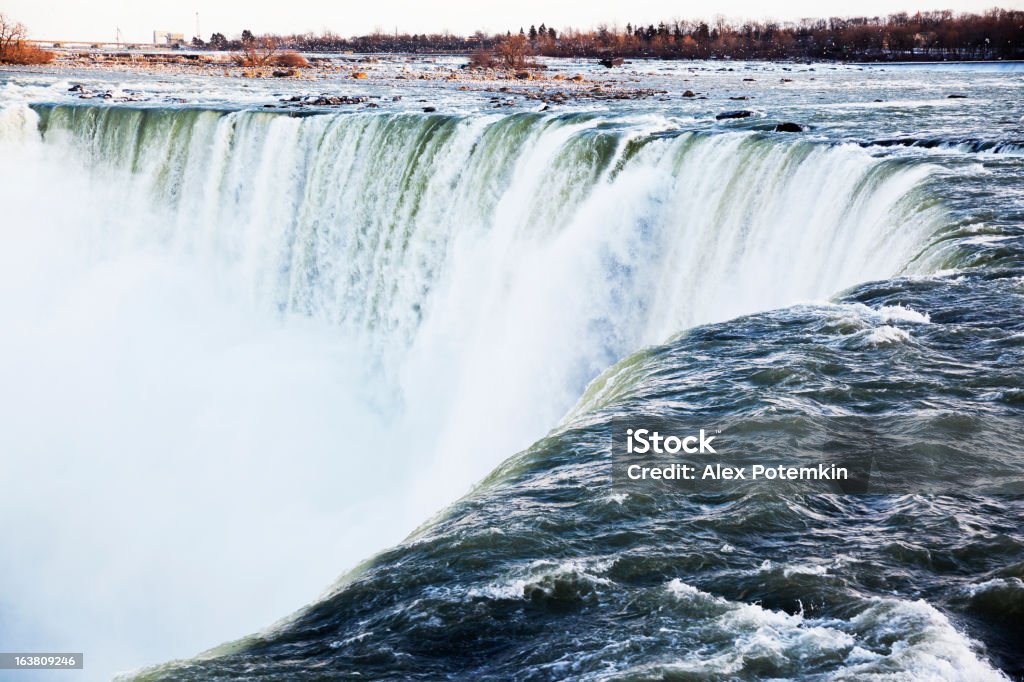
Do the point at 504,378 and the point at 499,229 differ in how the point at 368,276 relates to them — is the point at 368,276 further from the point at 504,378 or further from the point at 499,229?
the point at 504,378

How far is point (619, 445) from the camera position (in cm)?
834

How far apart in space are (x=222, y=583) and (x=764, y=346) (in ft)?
27.9

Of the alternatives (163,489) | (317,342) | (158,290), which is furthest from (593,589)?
(158,290)

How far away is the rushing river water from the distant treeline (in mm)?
39808

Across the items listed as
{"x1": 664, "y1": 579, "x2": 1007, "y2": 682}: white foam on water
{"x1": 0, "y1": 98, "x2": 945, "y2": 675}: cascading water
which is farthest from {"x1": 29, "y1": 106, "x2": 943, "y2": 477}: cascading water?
{"x1": 664, "y1": 579, "x2": 1007, "y2": 682}: white foam on water

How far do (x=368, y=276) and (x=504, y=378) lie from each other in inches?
229

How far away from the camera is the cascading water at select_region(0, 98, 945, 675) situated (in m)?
15.0

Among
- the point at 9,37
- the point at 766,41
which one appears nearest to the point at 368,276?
the point at 9,37

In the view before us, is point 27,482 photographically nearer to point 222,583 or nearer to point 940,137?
point 222,583

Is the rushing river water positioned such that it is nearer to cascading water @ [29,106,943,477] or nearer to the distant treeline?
cascading water @ [29,106,943,477]

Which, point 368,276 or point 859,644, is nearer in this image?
point 859,644

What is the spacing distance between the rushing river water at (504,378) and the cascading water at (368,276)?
0.07 meters

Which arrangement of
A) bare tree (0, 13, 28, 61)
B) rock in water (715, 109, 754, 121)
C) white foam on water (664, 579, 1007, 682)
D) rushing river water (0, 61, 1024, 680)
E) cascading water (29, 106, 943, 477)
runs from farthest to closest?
bare tree (0, 13, 28, 61) < rock in water (715, 109, 754, 121) < cascading water (29, 106, 943, 477) < rushing river water (0, 61, 1024, 680) < white foam on water (664, 579, 1007, 682)

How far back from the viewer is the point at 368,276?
21609mm
